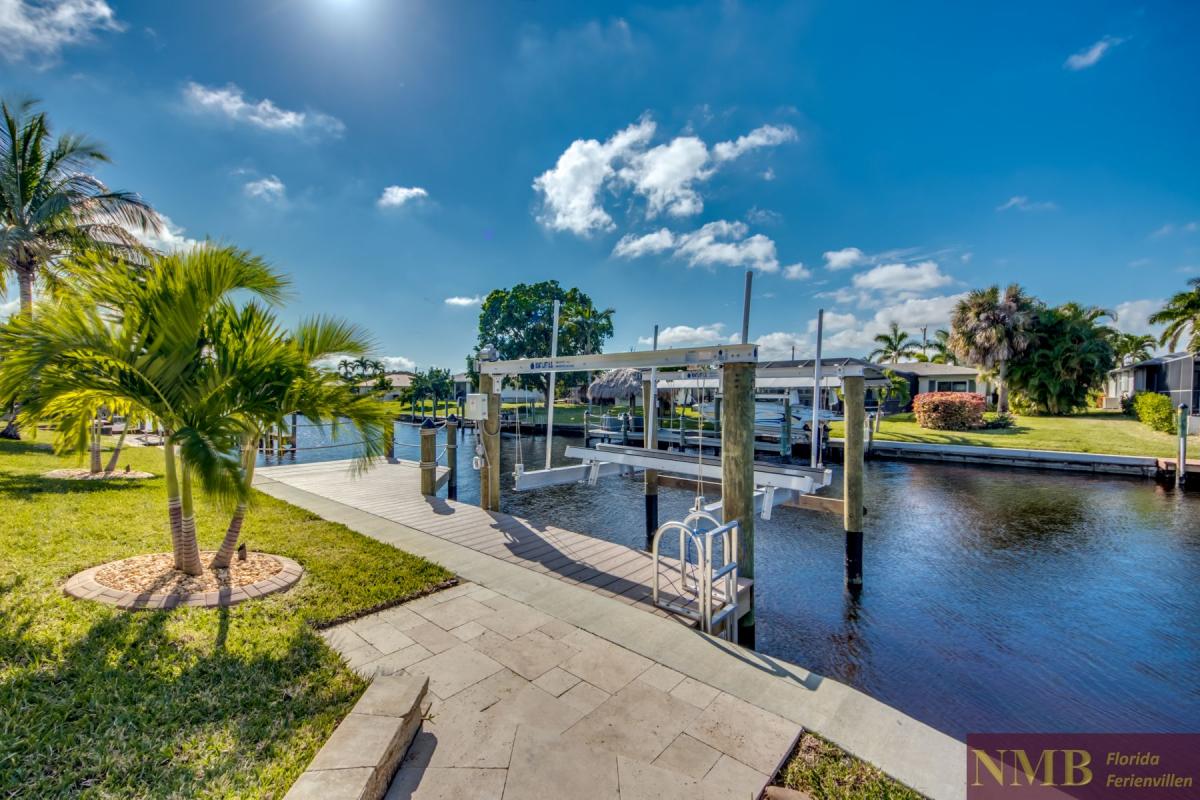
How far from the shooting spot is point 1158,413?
20.3 meters

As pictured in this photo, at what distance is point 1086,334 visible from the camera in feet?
90.0

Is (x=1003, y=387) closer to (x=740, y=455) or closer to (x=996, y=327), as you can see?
(x=996, y=327)

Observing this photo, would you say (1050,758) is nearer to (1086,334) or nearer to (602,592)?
(602,592)

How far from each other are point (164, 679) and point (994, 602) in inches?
346

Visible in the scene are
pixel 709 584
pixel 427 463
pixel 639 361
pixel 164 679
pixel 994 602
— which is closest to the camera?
pixel 164 679

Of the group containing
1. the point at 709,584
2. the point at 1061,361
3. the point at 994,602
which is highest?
the point at 1061,361

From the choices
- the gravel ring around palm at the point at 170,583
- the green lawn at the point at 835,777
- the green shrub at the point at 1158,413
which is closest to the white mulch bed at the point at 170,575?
the gravel ring around palm at the point at 170,583

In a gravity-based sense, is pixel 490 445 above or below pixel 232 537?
above

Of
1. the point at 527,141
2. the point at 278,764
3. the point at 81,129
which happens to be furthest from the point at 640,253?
the point at 278,764

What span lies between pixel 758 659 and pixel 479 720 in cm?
201

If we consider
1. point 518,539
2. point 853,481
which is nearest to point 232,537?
point 518,539

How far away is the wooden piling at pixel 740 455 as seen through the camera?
15.7ft

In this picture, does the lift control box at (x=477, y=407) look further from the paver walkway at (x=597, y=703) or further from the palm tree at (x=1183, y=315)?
the palm tree at (x=1183, y=315)

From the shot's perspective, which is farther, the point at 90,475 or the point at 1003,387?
the point at 1003,387
